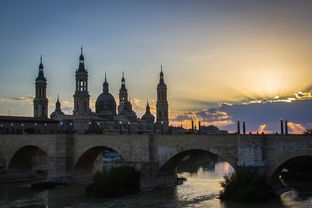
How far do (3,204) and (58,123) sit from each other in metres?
38.5

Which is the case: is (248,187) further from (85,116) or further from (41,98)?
(41,98)

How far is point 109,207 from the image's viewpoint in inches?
1132

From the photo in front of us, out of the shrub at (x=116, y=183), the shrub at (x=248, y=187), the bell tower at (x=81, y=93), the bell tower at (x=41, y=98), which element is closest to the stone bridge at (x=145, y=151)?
the shrub at (x=248, y=187)

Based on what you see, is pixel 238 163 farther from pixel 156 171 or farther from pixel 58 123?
pixel 58 123

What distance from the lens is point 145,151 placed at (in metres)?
36.4

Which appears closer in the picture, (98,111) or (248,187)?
(248,187)

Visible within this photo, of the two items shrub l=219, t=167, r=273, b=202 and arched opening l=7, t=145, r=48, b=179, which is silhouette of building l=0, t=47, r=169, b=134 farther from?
shrub l=219, t=167, r=273, b=202

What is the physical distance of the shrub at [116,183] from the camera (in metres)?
32.7

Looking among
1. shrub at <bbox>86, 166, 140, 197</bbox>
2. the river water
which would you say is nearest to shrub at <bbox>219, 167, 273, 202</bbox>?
the river water

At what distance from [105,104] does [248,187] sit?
2789 inches

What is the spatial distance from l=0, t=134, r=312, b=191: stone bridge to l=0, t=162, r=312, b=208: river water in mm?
2334

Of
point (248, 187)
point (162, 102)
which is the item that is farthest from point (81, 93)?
point (248, 187)

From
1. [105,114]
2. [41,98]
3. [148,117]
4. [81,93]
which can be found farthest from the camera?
[148,117]

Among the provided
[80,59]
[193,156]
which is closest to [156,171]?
[193,156]
